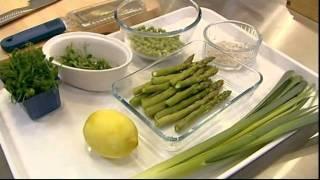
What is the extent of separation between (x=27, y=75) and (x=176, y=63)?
21 cm

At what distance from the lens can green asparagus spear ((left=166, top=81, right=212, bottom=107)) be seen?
0.58 meters

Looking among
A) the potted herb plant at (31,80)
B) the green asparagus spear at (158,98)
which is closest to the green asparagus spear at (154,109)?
the green asparagus spear at (158,98)

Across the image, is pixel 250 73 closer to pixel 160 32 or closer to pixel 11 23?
pixel 160 32

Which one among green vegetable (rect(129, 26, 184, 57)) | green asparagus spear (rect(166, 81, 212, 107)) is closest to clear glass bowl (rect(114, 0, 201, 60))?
green vegetable (rect(129, 26, 184, 57))

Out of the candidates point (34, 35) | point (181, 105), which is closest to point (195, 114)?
point (181, 105)

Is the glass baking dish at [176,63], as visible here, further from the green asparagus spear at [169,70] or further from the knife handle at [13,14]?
the knife handle at [13,14]

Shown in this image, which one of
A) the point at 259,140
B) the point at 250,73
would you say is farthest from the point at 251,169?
the point at 250,73

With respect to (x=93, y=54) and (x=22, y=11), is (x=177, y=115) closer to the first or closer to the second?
(x=93, y=54)

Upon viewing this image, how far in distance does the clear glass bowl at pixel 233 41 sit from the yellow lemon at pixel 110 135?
0.22m

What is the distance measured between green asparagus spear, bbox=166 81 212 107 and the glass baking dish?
0.03 m

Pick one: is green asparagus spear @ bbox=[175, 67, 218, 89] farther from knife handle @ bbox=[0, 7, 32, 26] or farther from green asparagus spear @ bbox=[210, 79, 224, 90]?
knife handle @ bbox=[0, 7, 32, 26]

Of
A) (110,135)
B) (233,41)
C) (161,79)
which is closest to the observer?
(110,135)

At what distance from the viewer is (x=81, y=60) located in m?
0.63

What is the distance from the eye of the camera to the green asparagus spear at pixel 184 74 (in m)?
0.60
